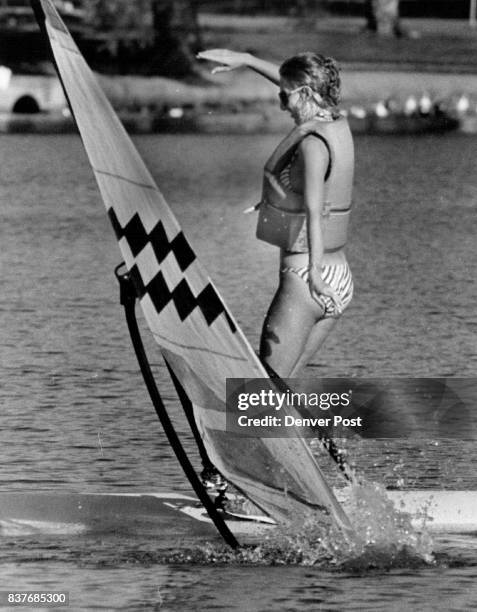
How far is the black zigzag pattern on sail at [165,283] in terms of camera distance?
6.66 meters

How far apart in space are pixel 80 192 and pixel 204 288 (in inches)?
665

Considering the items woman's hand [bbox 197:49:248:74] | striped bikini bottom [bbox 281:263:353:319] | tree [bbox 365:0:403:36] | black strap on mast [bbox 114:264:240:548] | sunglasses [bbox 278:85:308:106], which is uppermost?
woman's hand [bbox 197:49:248:74]

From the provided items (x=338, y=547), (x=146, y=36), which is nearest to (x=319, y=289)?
(x=338, y=547)

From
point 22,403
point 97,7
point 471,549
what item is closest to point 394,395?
point 22,403

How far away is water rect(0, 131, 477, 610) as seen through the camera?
657 cm

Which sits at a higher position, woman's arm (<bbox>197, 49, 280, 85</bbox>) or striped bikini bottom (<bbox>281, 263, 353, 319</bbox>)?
woman's arm (<bbox>197, 49, 280, 85</bbox>)

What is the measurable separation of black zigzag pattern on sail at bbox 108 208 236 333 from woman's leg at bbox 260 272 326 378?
0.99 ft

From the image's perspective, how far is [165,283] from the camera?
21.9ft

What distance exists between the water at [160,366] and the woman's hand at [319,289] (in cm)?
86

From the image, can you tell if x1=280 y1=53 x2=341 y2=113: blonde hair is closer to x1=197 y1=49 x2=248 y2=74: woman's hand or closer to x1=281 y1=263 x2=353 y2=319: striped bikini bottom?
x1=197 y1=49 x2=248 y2=74: woman's hand

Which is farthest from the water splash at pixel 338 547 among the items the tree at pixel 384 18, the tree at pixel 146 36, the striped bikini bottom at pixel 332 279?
the tree at pixel 384 18

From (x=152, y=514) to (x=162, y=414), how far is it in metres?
0.67

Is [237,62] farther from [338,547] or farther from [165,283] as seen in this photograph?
[338,547]

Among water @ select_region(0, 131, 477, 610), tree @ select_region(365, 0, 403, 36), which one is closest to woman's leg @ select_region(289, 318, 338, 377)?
water @ select_region(0, 131, 477, 610)
